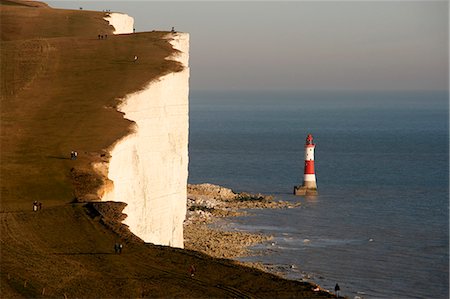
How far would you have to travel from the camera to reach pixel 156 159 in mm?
60156

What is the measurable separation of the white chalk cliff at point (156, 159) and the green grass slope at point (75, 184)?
1.05 metres

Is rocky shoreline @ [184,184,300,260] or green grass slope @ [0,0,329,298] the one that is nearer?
green grass slope @ [0,0,329,298]

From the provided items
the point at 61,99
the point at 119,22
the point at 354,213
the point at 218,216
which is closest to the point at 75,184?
the point at 61,99

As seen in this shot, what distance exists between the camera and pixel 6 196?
160 ft

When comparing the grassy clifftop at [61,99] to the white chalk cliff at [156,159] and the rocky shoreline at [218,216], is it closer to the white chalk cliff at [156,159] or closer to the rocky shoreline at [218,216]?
the white chalk cliff at [156,159]

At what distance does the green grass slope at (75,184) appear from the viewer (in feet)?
120

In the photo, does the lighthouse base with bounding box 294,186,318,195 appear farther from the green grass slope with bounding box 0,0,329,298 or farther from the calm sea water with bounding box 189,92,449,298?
the green grass slope with bounding box 0,0,329,298

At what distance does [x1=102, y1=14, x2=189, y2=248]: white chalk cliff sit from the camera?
54.5m

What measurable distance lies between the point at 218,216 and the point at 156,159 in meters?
20.3

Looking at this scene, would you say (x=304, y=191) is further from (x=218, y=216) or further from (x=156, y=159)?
(x=156, y=159)

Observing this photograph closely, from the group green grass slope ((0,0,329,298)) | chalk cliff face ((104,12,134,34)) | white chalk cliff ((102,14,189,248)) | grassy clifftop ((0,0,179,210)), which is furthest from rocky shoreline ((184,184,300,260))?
chalk cliff face ((104,12,134,34))

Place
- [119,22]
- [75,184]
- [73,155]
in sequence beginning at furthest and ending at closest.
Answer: [119,22]
[73,155]
[75,184]

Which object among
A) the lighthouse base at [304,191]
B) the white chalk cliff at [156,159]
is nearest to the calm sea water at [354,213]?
the lighthouse base at [304,191]

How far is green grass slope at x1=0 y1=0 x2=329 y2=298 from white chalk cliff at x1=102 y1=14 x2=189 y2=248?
3.44 ft
